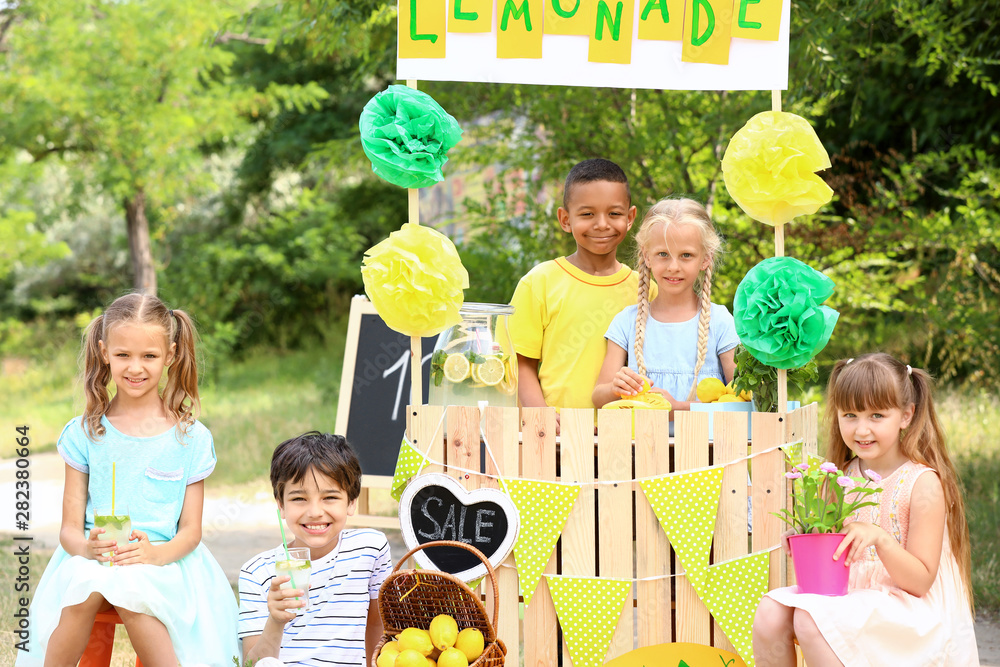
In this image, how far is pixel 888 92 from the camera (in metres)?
7.59

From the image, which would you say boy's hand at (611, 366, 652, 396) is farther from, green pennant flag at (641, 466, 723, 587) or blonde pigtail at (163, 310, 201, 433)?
blonde pigtail at (163, 310, 201, 433)

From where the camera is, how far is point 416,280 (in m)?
2.64

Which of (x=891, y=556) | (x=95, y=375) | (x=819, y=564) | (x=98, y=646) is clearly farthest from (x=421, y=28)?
(x=98, y=646)

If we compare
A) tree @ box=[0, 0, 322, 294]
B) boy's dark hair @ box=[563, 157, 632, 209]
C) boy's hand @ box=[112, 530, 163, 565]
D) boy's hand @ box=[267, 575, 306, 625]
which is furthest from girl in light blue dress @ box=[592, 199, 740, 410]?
tree @ box=[0, 0, 322, 294]

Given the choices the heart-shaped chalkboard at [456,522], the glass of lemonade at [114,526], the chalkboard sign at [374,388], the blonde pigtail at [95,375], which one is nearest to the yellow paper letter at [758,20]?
the heart-shaped chalkboard at [456,522]

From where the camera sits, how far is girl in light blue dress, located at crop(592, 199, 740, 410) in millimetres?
3016

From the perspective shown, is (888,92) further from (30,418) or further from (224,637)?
(30,418)

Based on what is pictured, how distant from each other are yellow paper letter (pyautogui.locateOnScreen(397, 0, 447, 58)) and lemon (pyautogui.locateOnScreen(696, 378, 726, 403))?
1.33 m

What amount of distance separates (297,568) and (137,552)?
551 mm

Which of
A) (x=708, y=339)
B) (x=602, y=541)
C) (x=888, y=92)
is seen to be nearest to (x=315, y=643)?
(x=602, y=541)

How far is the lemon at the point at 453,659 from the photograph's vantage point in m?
2.41

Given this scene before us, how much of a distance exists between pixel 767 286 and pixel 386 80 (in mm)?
10645

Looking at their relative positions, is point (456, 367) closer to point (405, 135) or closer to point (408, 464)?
point (408, 464)

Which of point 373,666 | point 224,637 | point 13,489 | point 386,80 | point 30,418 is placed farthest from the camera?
point 386,80
